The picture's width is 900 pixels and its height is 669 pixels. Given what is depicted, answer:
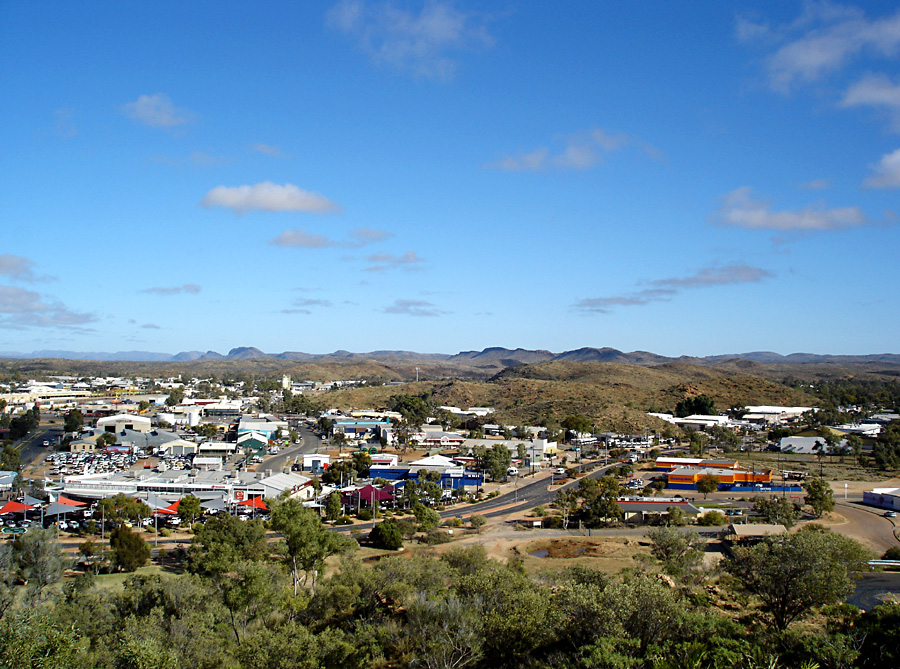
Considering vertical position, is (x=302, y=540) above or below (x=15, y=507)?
above

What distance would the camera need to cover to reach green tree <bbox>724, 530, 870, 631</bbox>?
62.0ft

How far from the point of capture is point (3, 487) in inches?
1555

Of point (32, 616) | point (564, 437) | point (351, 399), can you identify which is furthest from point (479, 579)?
point (351, 399)

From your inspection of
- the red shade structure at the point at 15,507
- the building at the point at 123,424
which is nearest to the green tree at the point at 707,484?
the red shade structure at the point at 15,507

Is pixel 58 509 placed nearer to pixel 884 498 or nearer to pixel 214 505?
pixel 214 505

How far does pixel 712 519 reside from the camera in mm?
35188

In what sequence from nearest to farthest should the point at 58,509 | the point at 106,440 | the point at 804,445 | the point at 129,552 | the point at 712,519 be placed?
the point at 129,552 < the point at 58,509 < the point at 712,519 < the point at 106,440 < the point at 804,445

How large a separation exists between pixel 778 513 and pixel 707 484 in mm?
11365

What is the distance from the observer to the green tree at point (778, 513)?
3284cm

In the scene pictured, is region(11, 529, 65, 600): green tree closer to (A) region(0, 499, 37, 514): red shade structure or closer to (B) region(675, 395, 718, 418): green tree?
(A) region(0, 499, 37, 514): red shade structure

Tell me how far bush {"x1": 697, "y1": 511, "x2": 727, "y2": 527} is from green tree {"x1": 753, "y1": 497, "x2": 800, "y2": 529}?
6.42 feet

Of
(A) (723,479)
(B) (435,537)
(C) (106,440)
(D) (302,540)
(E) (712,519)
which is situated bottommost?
(E) (712,519)

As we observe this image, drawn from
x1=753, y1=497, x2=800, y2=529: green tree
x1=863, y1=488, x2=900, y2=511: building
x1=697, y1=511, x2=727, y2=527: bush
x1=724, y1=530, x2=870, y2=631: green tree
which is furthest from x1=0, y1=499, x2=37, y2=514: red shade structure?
x1=863, y1=488, x2=900, y2=511: building

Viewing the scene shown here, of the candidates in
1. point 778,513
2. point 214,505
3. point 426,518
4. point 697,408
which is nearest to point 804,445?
point 697,408
